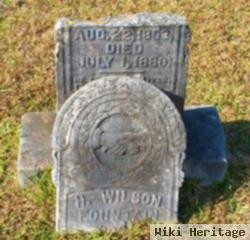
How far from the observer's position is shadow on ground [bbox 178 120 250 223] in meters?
4.23

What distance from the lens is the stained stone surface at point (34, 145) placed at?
4281 millimetres

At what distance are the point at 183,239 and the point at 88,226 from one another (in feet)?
1.92

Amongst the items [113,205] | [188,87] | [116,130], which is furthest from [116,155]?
[188,87]

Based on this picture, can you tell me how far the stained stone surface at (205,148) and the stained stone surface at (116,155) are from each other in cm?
39

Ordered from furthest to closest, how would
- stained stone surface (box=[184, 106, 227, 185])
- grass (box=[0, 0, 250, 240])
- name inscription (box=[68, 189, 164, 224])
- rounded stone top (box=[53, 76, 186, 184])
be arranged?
stained stone surface (box=[184, 106, 227, 185]) < grass (box=[0, 0, 250, 240]) < name inscription (box=[68, 189, 164, 224]) < rounded stone top (box=[53, 76, 186, 184])

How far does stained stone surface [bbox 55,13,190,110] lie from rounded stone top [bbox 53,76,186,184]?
231mm

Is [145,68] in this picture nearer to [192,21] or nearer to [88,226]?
[88,226]

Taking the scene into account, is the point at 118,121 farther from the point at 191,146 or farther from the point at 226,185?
the point at 226,185

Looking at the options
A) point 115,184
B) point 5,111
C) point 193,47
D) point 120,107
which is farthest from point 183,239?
point 193,47

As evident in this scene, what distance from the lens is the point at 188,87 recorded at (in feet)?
18.0

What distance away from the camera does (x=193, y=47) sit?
6012 mm

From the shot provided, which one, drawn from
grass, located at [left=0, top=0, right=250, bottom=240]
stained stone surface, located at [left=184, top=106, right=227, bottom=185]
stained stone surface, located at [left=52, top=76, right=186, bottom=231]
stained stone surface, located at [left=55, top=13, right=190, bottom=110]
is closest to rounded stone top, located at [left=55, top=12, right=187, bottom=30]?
stained stone surface, located at [left=55, top=13, right=190, bottom=110]

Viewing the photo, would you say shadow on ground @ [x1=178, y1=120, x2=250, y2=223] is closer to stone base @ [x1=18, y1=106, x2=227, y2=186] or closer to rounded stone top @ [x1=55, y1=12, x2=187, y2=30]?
stone base @ [x1=18, y1=106, x2=227, y2=186]

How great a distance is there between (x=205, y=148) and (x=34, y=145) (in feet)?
3.71
